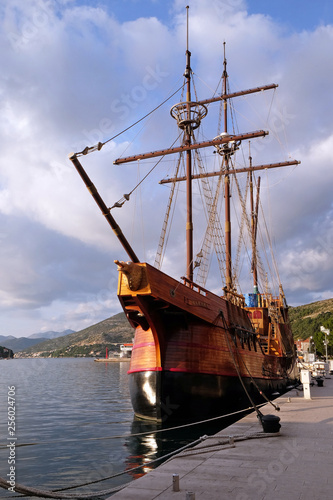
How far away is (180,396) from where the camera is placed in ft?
46.5

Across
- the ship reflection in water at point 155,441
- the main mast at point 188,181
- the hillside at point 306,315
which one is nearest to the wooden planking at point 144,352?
the ship reflection in water at point 155,441

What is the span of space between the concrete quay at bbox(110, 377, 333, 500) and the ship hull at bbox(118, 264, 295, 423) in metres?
4.21

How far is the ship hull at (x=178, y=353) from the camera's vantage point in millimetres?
13961

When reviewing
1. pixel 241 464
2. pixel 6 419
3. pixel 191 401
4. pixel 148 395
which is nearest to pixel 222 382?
pixel 191 401

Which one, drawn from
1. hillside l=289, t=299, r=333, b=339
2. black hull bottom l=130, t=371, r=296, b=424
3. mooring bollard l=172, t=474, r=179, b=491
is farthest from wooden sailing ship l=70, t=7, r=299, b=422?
hillside l=289, t=299, r=333, b=339

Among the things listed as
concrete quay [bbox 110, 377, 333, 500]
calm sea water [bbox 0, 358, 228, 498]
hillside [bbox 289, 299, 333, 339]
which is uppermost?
hillside [bbox 289, 299, 333, 339]

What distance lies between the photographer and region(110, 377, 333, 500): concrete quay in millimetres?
5469

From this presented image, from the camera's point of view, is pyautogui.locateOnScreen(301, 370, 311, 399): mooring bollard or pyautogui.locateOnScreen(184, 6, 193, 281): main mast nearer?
pyautogui.locateOnScreen(301, 370, 311, 399): mooring bollard

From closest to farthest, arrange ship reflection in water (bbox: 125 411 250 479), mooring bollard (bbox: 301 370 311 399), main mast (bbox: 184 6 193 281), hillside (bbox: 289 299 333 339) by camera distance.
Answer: ship reflection in water (bbox: 125 411 250 479) < mooring bollard (bbox: 301 370 311 399) < main mast (bbox: 184 6 193 281) < hillside (bbox: 289 299 333 339)

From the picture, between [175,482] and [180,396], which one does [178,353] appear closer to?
[180,396]

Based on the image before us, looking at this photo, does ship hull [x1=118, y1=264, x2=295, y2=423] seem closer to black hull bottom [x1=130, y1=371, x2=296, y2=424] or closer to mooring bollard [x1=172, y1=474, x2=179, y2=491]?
black hull bottom [x1=130, y1=371, x2=296, y2=424]

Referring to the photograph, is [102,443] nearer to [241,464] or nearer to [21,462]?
[21,462]

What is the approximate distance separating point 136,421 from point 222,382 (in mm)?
4202

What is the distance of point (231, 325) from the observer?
17.1 meters
